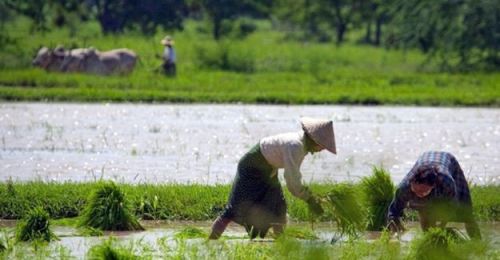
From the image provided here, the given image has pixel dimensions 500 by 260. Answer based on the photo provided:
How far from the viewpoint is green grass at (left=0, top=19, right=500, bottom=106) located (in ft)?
72.9

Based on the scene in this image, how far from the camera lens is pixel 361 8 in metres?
44.0

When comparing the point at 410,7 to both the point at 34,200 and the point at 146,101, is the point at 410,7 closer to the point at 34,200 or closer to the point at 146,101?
the point at 146,101

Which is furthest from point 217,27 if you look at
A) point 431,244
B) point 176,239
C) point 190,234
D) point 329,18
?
point 431,244

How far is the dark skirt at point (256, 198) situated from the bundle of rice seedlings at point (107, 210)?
1070 mm

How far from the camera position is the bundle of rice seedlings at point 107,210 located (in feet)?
31.4

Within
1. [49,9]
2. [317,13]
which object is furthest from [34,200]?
[317,13]

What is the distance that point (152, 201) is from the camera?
34.5 feet

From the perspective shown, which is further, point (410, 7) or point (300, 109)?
point (410, 7)

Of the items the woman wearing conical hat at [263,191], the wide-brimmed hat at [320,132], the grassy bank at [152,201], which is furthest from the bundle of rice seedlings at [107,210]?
the wide-brimmed hat at [320,132]

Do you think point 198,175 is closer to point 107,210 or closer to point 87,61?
point 107,210

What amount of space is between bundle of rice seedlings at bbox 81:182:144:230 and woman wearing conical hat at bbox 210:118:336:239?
1.02 meters

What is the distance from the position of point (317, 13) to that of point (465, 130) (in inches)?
1043

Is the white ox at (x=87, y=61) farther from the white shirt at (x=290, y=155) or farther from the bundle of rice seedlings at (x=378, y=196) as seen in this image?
the white shirt at (x=290, y=155)

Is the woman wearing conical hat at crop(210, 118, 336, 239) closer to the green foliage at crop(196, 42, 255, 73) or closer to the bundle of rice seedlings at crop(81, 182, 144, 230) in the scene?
the bundle of rice seedlings at crop(81, 182, 144, 230)
